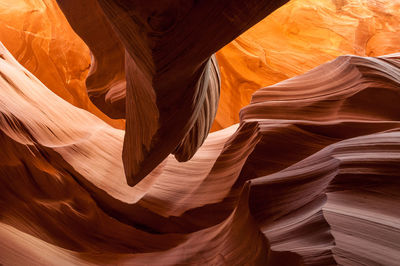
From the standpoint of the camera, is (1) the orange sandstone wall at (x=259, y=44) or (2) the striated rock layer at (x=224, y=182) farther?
(1) the orange sandstone wall at (x=259, y=44)

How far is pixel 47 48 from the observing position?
5.25 metres

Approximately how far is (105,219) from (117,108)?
2.54ft

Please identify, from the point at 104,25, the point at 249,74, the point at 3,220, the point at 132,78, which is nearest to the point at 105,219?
the point at 3,220

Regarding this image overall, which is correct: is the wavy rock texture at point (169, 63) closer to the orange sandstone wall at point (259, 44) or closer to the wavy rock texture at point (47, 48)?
the orange sandstone wall at point (259, 44)

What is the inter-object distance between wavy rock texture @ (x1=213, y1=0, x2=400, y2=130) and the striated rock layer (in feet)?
6.20

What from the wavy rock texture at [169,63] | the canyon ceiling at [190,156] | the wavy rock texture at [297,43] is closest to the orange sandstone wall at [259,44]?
the wavy rock texture at [297,43]

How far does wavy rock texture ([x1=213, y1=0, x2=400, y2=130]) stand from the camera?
16.5 feet

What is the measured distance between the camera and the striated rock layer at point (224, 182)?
195cm

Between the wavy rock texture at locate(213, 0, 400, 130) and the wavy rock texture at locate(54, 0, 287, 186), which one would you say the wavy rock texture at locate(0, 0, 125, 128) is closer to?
the wavy rock texture at locate(213, 0, 400, 130)

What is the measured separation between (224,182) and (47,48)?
3542 mm

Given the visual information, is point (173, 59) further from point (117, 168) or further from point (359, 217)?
point (117, 168)

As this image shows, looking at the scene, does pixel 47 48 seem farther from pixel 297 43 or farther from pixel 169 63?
pixel 169 63

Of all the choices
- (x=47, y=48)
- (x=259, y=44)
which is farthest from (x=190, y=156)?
(x=47, y=48)

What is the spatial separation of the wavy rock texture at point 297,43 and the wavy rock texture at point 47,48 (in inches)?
60.6
